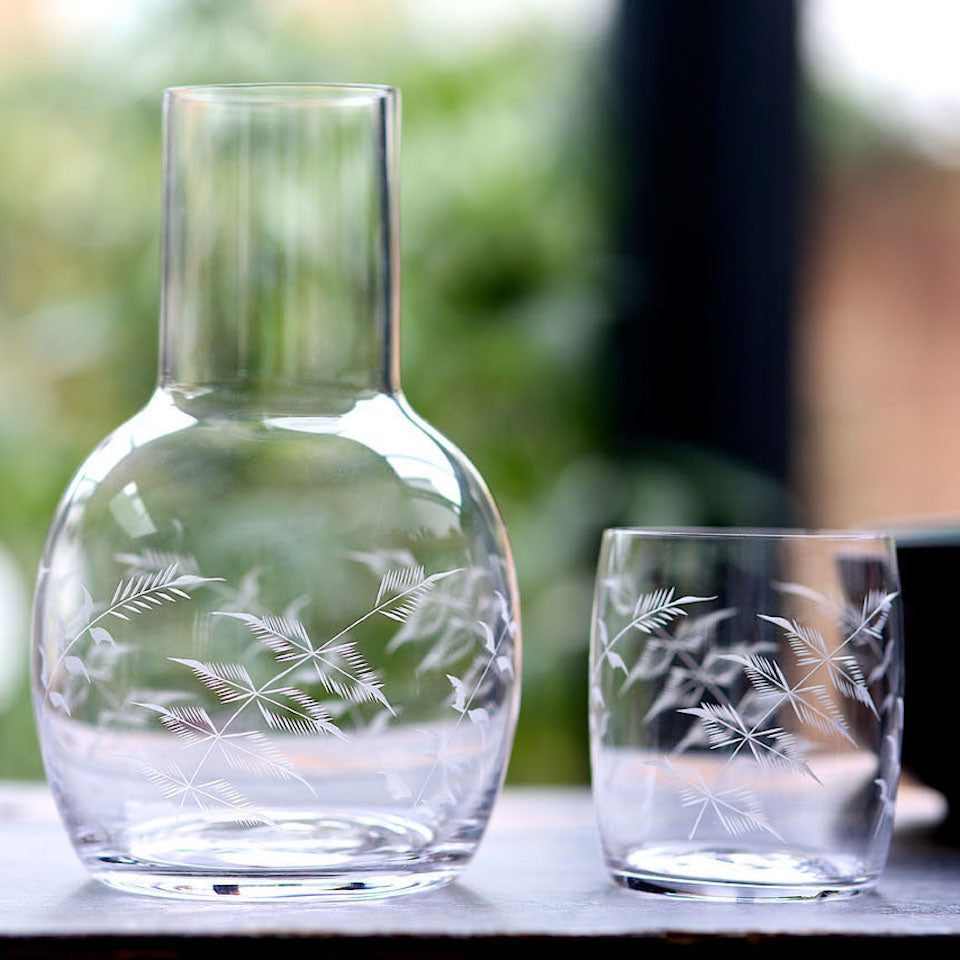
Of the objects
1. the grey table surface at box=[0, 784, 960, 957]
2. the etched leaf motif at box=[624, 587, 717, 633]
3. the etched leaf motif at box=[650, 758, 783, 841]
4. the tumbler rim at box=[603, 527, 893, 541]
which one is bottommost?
the grey table surface at box=[0, 784, 960, 957]

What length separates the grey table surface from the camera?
0.41 m

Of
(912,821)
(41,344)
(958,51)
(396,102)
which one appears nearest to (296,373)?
(396,102)

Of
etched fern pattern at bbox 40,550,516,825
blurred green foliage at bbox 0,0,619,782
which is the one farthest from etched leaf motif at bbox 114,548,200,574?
blurred green foliage at bbox 0,0,619,782

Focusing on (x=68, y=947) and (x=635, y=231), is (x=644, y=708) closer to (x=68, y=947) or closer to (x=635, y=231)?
(x=68, y=947)

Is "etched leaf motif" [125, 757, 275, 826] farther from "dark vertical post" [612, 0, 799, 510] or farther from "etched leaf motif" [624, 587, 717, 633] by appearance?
"dark vertical post" [612, 0, 799, 510]

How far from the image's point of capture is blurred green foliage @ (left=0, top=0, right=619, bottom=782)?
121 cm

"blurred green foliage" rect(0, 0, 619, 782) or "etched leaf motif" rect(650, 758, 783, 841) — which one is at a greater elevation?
"blurred green foliage" rect(0, 0, 619, 782)

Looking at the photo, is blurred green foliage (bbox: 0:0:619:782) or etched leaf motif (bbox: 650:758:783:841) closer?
etched leaf motif (bbox: 650:758:783:841)

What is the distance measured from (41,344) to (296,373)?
78 cm

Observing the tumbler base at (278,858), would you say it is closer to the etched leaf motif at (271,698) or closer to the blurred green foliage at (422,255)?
the etched leaf motif at (271,698)

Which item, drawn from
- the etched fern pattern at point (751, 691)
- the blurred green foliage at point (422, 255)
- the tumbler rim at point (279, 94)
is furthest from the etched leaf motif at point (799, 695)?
the blurred green foliage at point (422, 255)

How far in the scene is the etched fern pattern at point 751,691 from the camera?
1.48 ft

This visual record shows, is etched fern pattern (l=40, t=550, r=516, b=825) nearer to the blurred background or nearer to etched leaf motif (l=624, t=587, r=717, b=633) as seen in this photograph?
etched leaf motif (l=624, t=587, r=717, b=633)

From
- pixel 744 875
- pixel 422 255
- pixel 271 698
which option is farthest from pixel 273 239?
pixel 422 255
